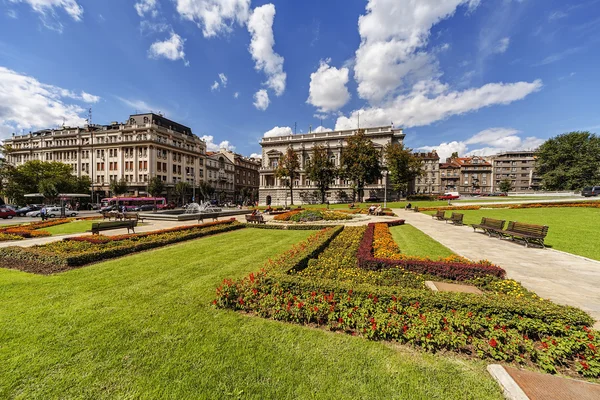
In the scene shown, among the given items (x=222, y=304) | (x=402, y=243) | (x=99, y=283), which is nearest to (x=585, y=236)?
(x=402, y=243)

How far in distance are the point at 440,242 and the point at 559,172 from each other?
64622 millimetres

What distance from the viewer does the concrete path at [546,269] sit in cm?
516

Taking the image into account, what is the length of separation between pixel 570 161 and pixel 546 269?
69.4 meters

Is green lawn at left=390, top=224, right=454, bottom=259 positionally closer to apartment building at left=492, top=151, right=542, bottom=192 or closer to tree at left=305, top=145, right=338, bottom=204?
tree at left=305, top=145, right=338, bottom=204

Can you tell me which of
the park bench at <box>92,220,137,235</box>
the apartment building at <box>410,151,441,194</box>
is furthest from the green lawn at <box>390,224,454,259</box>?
the apartment building at <box>410,151,441,194</box>

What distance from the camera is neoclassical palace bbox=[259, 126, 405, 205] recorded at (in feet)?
178

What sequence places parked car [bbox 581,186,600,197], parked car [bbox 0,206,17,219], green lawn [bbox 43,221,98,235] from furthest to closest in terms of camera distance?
parked car [bbox 581,186,600,197]
parked car [bbox 0,206,17,219]
green lawn [bbox 43,221,98,235]

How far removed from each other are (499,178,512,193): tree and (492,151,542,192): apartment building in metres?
1.67

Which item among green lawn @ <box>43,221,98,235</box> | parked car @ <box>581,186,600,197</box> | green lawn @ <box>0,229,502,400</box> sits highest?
parked car @ <box>581,186,600,197</box>

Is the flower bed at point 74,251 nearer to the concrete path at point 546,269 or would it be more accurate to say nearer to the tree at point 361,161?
the concrete path at point 546,269

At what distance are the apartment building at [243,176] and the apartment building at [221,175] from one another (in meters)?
2.03

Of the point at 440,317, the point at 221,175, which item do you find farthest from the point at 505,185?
the point at 440,317

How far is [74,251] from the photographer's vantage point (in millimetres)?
8461

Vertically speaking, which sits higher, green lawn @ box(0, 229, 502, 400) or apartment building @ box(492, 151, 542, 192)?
apartment building @ box(492, 151, 542, 192)
